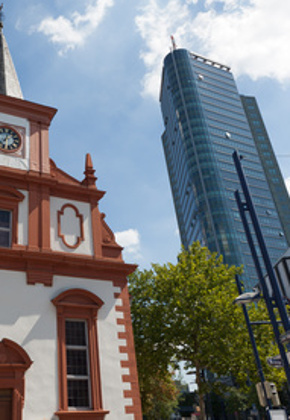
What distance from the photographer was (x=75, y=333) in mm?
15156

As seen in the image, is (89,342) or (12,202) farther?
(12,202)

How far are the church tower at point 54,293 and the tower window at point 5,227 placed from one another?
39 millimetres

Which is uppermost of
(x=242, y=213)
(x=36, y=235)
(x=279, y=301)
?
(x=36, y=235)

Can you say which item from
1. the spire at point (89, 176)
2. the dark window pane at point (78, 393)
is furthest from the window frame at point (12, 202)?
the dark window pane at point (78, 393)

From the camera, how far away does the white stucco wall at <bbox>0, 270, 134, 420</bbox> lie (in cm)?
1313

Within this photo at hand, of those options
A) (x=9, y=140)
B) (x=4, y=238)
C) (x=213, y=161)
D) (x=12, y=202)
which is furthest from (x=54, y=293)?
(x=213, y=161)

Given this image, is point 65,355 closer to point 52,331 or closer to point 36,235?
point 52,331

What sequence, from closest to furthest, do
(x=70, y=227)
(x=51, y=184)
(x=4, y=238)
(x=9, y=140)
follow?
1. (x=4, y=238)
2. (x=70, y=227)
3. (x=51, y=184)
4. (x=9, y=140)

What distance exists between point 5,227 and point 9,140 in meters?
4.42

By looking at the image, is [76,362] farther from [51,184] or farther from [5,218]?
[51,184]

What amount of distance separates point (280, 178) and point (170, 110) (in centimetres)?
5339

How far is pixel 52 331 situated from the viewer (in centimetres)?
1438

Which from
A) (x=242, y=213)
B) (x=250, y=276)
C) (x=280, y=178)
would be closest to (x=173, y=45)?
(x=280, y=178)

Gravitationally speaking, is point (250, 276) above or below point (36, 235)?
above
